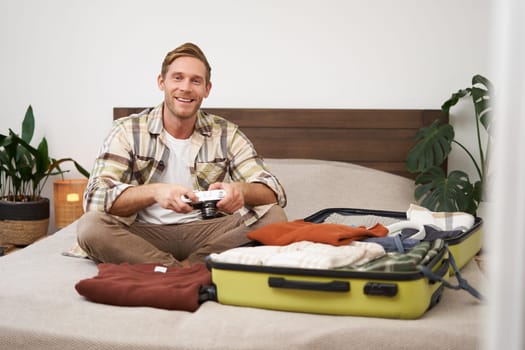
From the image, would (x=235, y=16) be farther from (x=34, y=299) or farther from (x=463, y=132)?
(x=34, y=299)

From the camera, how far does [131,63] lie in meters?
3.65

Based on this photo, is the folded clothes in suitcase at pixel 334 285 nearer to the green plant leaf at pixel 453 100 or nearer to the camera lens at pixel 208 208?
the camera lens at pixel 208 208

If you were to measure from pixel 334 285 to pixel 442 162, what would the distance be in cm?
186

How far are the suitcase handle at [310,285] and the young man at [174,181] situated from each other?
0.50 meters

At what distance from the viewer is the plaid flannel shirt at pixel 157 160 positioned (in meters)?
2.19

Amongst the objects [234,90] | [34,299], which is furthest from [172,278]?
[234,90]

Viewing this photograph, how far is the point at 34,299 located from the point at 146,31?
7.16 ft

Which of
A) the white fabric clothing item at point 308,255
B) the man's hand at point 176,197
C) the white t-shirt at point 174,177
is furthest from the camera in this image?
the white t-shirt at point 174,177

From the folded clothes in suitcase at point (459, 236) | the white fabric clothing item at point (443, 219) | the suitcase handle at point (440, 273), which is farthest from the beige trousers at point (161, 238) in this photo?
the suitcase handle at point (440, 273)

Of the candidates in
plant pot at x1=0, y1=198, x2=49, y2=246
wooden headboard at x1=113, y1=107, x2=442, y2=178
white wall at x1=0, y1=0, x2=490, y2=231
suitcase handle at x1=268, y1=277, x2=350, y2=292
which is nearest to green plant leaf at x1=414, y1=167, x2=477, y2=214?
wooden headboard at x1=113, y1=107, x2=442, y2=178

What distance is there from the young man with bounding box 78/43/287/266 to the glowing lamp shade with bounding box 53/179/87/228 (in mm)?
1153

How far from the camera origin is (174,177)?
7.88 feet

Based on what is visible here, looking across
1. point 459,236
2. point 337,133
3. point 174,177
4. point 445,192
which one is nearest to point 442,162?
point 445,192

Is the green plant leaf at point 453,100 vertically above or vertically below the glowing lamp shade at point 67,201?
above
